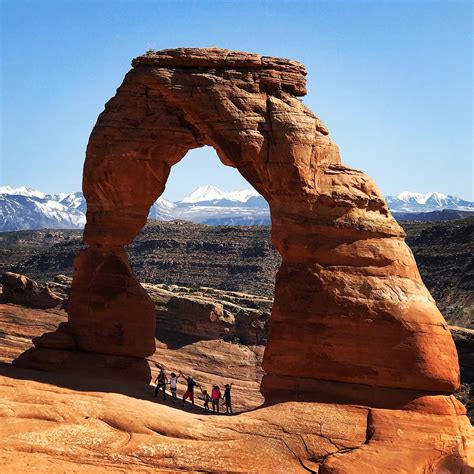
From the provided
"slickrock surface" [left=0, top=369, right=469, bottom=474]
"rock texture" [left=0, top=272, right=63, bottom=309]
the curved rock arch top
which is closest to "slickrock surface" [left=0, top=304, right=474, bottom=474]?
"slickrock surface" [left=0, top=369, right=469, bottom=474]

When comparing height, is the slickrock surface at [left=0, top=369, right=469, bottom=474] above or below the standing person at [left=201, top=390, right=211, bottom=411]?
above

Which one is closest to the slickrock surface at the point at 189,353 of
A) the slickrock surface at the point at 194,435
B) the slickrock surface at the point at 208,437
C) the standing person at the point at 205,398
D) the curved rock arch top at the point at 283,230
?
the standing person at the point at 205,398

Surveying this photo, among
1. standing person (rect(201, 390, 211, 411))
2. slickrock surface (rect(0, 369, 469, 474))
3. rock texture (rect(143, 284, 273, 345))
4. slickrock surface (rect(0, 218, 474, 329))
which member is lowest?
standing person (rect(201, 390, 211, 411))

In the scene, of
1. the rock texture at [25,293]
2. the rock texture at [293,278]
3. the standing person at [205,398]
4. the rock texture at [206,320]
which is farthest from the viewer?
the rock texture at [206,320]

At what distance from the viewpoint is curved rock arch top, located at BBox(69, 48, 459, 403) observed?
2178cm

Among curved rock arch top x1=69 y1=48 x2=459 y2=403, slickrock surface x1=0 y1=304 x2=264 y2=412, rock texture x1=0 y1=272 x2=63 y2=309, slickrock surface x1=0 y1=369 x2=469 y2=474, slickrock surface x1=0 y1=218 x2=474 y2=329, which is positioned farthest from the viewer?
slickrock surface x1=0 y1=218 x2=474 y2=329

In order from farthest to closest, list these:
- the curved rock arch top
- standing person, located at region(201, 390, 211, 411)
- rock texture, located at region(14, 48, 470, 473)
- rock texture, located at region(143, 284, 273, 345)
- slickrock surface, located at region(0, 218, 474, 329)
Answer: slickrock surface, located at region(0, 218, 474, 329) < rock texture, located at region(143, 284, 273, 345) < standing person, located at region(201, 390, 211, 411) < the curved rock arch top < rock texture, located at region(14, 48, 470, 473)

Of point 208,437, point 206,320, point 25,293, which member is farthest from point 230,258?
point 208,437

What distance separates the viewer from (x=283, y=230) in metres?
23.0

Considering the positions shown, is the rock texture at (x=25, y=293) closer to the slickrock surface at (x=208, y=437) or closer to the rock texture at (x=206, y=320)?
the rock texture at (x=206, y=320)

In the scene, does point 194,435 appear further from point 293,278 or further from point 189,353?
point 189,353

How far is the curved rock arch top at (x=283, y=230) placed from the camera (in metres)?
21.8

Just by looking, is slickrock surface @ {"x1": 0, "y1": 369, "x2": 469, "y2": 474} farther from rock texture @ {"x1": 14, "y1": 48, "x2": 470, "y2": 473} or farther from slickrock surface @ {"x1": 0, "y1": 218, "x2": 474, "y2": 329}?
slickrock surface @ {"x1": 0, "y1": 218, "x2": 474, "y2": 329}

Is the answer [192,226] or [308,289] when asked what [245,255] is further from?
[308,289]
